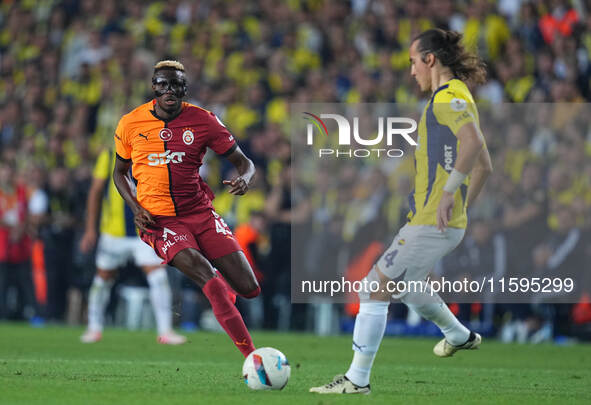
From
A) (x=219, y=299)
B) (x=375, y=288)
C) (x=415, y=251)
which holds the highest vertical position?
(x=415, y=251)

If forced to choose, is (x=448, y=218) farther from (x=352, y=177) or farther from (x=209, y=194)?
(x=352, y=177)

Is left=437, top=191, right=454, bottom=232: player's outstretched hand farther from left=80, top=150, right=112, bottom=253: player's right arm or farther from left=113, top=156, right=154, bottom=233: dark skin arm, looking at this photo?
left=80, top=150, right=112, bottom=253: player's right arm

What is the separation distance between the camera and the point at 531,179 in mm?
13133

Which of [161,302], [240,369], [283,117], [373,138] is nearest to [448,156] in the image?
[240,369]

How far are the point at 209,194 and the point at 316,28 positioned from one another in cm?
990

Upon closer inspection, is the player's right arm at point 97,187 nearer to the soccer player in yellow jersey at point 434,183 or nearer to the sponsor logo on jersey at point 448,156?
the soccer player in yellow jersey at point 434,183

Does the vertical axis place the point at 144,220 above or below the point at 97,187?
below

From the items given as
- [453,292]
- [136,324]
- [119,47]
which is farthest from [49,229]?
[453,292]

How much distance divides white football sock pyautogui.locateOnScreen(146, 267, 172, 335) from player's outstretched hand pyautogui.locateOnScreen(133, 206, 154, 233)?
15.1 ft

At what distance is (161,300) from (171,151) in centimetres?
483

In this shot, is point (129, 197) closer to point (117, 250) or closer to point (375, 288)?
point (375, 288)

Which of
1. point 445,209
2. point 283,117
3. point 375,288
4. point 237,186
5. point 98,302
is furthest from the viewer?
point 283,117

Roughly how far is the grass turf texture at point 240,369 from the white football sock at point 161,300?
1.02 feet

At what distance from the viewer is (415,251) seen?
6.50 meters
